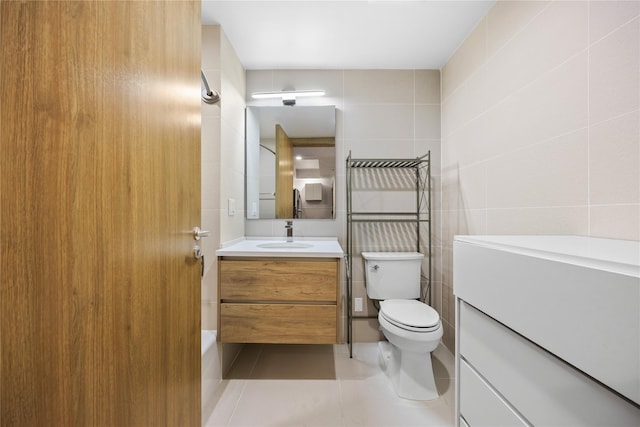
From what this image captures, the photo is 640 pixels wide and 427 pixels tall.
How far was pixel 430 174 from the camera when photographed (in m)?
2.05

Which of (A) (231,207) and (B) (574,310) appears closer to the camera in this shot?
(B) (574,310)

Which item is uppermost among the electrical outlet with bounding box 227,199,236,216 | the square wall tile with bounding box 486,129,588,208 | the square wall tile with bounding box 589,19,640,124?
the square wall tile with bounding box 589,19,640,124

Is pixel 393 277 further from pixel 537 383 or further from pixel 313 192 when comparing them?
pixel 537 383

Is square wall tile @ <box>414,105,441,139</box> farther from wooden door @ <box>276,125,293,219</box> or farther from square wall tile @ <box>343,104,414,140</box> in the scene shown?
wooden door @ <box>276,125,293,219</box>

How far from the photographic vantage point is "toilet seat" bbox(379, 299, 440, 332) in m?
1.36

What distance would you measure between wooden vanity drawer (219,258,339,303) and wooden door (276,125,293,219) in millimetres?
693

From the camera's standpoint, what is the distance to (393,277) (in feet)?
6.08

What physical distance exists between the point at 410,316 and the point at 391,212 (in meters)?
0.86

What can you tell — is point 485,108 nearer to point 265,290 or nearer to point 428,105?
point 428,105

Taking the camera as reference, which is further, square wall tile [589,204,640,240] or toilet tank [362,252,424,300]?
toilet tank [362,252,424,300]

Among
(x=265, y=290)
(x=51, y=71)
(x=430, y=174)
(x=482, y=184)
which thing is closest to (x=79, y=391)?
(x=51, y=71)

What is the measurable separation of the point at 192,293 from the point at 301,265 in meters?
0.63

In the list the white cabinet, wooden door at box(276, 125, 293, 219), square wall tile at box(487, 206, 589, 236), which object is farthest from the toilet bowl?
wooden door at box(276, 125, 293, 219)

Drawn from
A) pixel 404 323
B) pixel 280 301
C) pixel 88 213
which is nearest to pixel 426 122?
pixel 404 323
